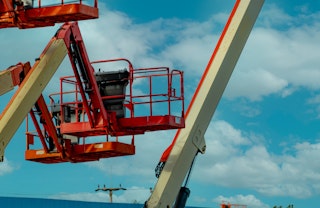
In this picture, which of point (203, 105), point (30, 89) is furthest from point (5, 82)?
point (203, 105)

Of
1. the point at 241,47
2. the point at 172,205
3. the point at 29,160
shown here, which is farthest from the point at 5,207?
the point at 241,47

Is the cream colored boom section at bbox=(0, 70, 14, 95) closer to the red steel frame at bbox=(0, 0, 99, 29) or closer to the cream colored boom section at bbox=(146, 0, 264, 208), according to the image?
the red steel frame at bbox=(0, 0, 99, 29)

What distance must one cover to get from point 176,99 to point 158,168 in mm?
2237

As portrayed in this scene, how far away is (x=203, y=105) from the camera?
600 inches

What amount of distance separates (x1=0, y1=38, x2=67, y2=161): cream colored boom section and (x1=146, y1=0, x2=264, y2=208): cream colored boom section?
10.6ft

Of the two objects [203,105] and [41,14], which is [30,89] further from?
[203,105]

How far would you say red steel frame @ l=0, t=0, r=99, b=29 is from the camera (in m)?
14.9

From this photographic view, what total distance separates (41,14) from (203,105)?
160 inches

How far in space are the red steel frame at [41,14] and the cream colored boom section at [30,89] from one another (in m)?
0.70

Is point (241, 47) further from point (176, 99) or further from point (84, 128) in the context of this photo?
point (84, 128)

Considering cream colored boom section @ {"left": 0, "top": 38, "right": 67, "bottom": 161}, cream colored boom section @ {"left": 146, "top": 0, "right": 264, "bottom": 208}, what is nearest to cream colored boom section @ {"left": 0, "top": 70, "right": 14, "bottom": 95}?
cream colored boom section @ {"left": 0, "top": 38, "right": 67, "bottom": 161}

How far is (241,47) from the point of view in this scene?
15859mm

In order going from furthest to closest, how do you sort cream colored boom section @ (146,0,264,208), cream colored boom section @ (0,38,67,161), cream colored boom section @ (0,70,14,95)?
1. cream colored boom section @ (0,70,14,95)
2. cream colored boom section @ (146,0,264,208)
3. cream colored boom section @ (0,38,67,161)

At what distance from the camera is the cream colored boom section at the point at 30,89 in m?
14.6
